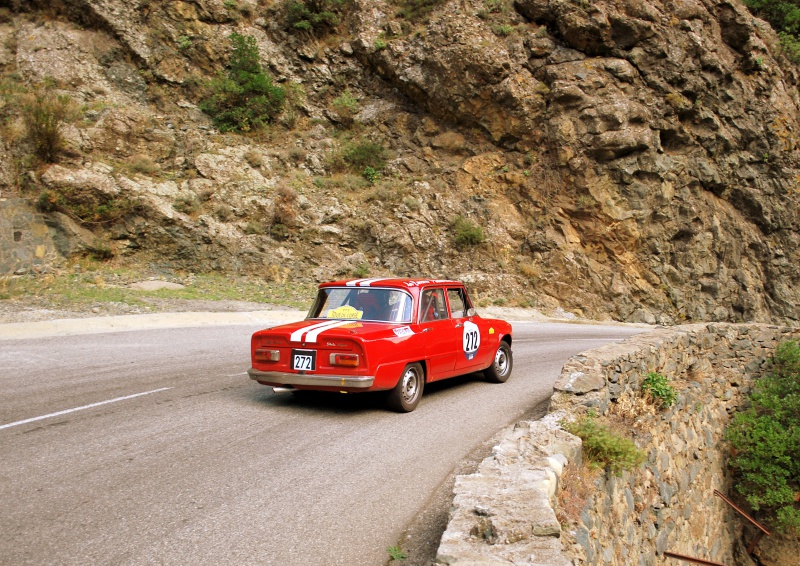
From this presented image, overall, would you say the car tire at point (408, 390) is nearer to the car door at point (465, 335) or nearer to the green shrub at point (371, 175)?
the car door at point (465, 335)

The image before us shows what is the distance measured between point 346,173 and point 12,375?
2125cm

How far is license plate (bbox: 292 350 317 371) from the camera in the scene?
22.3ft

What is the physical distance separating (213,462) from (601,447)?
349cm

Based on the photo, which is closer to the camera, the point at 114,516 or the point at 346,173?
the point at 114,516

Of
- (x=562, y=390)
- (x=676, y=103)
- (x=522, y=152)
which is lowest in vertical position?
(x=562, y=390)

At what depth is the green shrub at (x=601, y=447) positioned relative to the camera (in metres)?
5.57

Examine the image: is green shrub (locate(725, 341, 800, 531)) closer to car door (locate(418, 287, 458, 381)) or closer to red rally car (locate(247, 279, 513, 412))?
red rally car (locate(247, 279, 513, 412))

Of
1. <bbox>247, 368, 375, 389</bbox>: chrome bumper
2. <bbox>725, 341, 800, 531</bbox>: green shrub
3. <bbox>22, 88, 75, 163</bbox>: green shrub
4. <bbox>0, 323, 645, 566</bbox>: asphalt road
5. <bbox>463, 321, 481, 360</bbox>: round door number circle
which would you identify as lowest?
<bbox>725, 341, 800, 531</bbox>: green shrub

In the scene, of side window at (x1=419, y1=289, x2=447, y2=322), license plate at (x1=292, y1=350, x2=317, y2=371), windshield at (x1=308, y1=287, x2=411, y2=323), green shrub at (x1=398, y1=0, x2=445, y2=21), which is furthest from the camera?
green shrub at (x1=398, y1=0, x2=445, y2=21)

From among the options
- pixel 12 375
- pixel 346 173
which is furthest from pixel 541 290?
pixel 12 375

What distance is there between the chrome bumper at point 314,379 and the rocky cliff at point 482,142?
17.1 meters

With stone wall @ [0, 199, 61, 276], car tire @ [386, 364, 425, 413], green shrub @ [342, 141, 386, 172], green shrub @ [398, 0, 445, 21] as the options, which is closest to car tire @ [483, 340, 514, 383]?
car tire @ [386, 364, 425, 413]

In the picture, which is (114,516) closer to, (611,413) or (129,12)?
(611,413)

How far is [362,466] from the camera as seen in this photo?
17.2 feet
